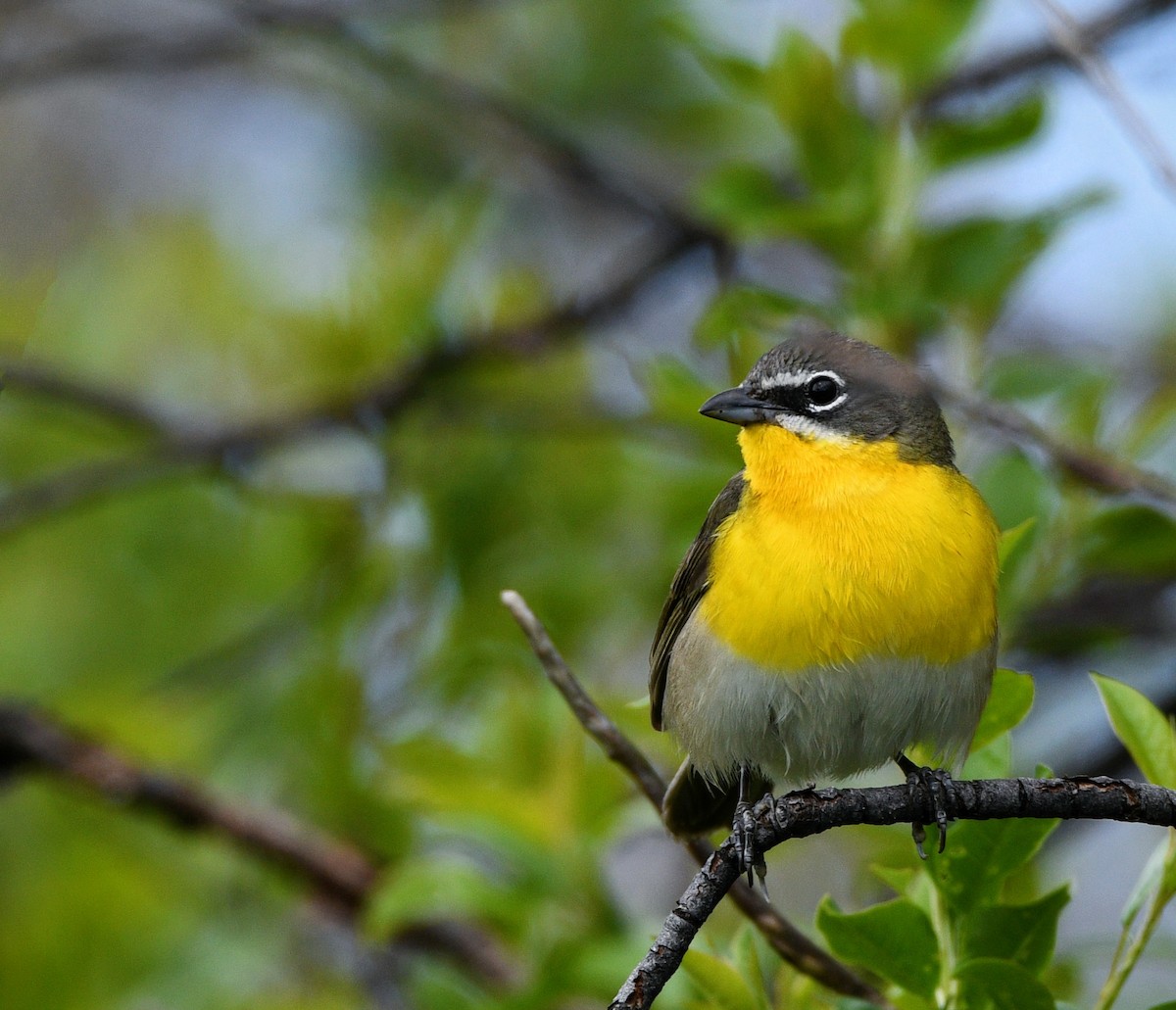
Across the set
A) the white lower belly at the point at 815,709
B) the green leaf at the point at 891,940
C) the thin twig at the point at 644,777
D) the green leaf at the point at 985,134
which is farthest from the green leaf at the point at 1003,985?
the green leaf at the point at 985,134

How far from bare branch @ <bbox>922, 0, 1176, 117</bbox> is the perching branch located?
3.16 meters

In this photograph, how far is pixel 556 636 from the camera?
5.13 meters

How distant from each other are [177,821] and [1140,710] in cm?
305

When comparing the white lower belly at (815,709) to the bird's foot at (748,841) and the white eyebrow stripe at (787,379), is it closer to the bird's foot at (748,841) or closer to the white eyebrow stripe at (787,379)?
the bird's foot at (748,841)

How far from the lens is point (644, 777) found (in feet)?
9.64

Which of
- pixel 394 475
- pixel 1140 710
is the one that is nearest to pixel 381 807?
pixel 394 475

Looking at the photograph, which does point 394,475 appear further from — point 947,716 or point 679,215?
point 947,716

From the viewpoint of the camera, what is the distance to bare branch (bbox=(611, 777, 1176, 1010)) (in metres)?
2.31

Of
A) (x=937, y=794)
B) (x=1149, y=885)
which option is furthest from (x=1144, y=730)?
(x=937, y=794)

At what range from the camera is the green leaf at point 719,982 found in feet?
8.76

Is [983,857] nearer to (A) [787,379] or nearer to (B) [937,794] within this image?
(B) [937,794]

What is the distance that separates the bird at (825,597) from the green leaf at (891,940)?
30 centimetres

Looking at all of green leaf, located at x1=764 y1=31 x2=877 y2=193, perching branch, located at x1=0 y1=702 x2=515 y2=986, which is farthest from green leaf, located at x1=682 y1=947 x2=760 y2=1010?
green leaf, located at x1=764 y1=31 x2=877 y2=193

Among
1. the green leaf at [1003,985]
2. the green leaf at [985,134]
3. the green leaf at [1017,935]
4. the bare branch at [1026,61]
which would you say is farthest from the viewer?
the bare branch at [1026,61]
